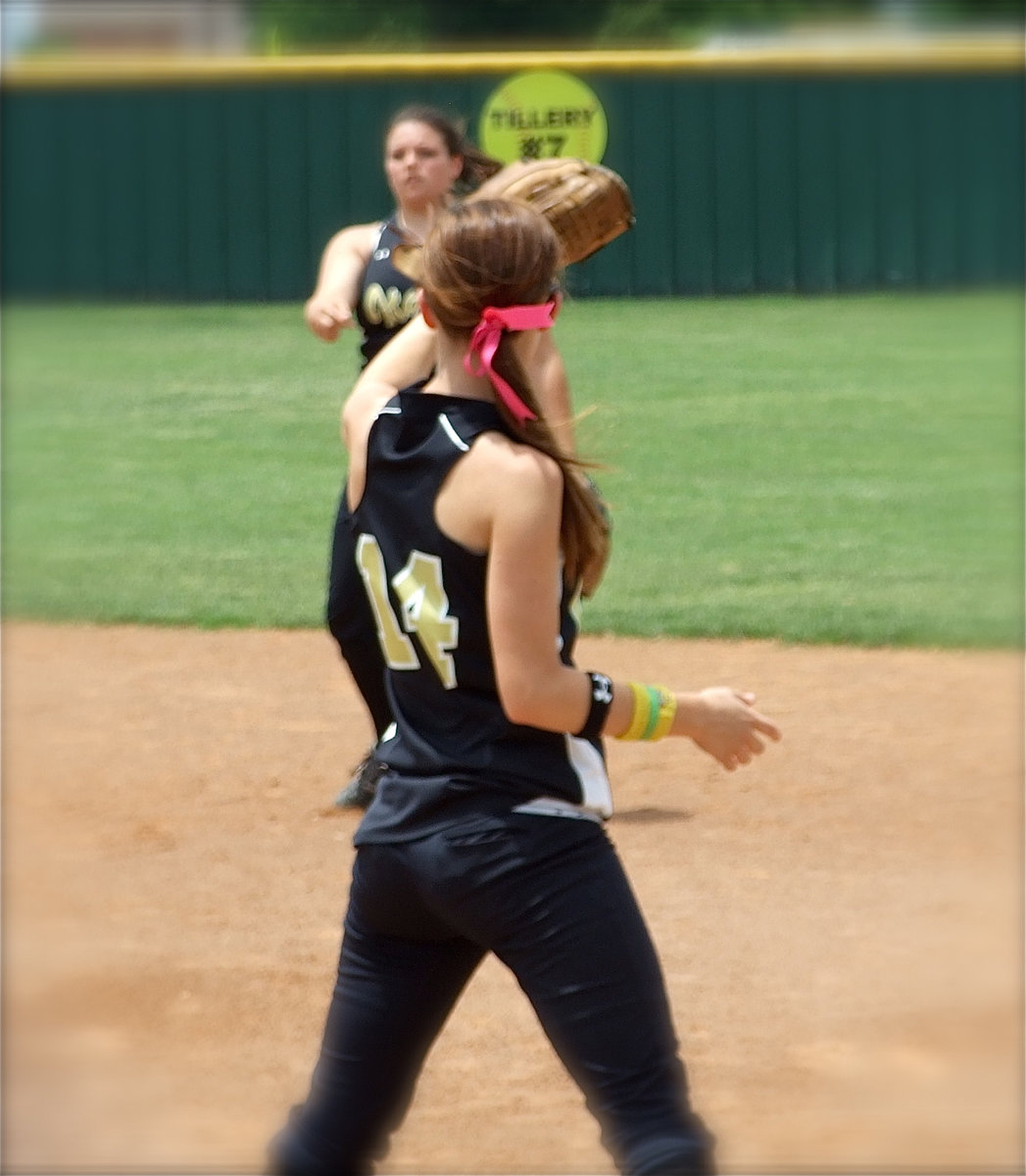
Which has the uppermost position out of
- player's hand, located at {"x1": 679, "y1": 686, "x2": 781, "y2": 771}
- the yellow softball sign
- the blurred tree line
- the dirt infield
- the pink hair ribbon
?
the blurred tree line

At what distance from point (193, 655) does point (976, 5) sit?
4492 mm

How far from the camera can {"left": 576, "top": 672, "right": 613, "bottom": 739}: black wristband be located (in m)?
2.63

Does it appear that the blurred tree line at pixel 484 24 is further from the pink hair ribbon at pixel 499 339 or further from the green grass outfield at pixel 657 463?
A: the pink hair ribbon at pixel 499 339

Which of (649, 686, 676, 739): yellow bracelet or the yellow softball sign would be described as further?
the yellow softball sign

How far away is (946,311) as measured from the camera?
63.0 ft

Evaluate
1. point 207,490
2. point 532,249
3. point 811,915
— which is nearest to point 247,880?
point 811,915

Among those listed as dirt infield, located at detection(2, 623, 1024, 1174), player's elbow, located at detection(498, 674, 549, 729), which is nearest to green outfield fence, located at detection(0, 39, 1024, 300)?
dirt infield, located at detection(2, 623, 1024, 1174)

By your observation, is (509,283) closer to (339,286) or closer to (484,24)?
(339,286)

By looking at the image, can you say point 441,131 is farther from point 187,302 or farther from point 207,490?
point 187,302

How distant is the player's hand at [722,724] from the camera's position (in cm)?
274

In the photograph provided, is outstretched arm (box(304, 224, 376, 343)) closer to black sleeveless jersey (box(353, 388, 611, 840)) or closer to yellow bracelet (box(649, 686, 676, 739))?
black sleeveless jersey (box(353, 388, 611, 840))

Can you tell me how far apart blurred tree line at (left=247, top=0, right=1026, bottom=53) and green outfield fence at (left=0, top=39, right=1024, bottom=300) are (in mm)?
259

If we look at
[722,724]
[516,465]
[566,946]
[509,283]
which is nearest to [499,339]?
[509,283]

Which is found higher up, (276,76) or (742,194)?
(276,76)
